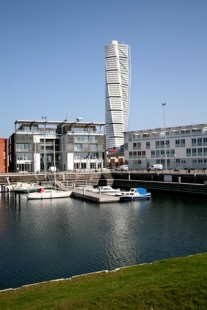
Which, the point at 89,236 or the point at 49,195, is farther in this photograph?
the point at 49,195

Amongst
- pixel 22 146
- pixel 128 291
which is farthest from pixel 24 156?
pixel 128 291

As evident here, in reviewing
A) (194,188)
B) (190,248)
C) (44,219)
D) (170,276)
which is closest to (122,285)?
(170,276)

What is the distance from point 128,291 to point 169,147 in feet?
254

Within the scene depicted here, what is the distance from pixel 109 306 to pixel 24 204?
141ft

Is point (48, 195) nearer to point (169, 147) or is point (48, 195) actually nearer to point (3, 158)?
point (3, 158)

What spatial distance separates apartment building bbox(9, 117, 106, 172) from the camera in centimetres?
9362

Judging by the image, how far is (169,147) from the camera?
87812 mm

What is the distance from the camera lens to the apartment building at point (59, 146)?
93625mm

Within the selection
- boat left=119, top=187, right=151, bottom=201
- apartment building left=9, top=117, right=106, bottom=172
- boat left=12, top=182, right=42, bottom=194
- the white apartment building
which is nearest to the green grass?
boat left=119, top=187, right=151, bottom=201

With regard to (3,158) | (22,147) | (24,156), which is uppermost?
(22,147)

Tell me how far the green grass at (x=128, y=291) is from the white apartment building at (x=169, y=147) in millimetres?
61128

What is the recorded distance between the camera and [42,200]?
185ft

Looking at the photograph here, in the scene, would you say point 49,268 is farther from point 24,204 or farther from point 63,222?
point 24,204

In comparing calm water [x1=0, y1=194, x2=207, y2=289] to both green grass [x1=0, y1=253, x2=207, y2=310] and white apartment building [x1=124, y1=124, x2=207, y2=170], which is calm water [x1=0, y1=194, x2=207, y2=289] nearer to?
green grass [x1=0, y1=253, x2=207, y2=310]
